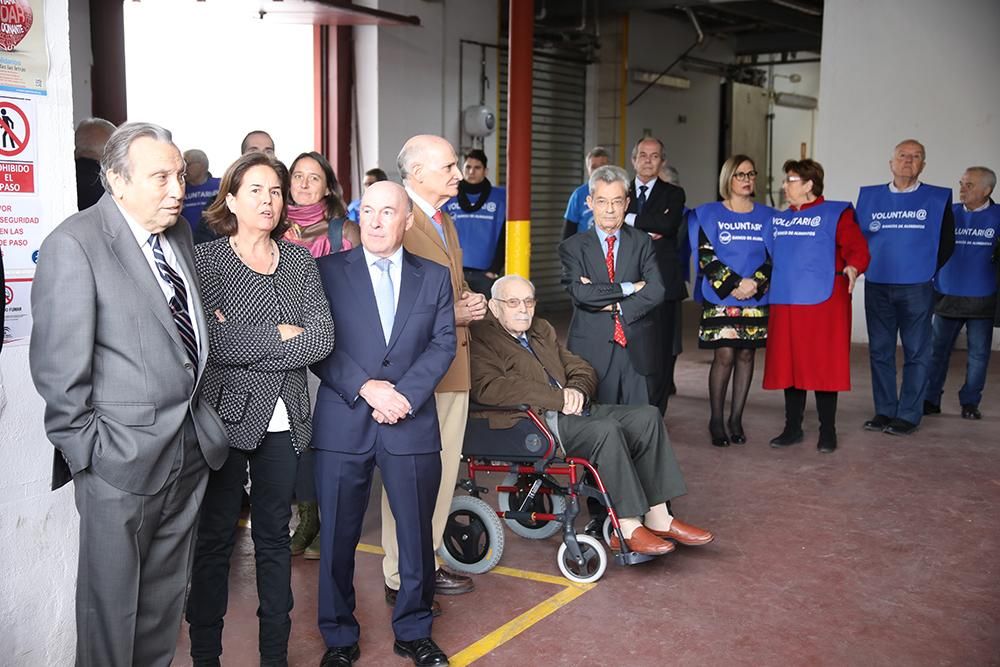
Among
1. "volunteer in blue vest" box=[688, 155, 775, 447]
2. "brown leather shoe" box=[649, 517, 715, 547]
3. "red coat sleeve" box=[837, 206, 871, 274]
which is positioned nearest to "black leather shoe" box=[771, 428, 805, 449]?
"volunteer in blue vest" box=[688, 155, 775, 447]

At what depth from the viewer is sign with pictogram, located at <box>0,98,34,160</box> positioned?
8.55 feet

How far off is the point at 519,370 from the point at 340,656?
135 centimetres

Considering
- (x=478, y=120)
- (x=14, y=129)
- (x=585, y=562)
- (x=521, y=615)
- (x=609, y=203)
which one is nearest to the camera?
(x=14, y=129)

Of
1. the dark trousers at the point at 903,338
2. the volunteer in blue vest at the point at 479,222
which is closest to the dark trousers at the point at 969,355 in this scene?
the dark trousers at the point at 903,338

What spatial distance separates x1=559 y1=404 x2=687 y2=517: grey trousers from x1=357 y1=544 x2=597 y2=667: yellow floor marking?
34cm

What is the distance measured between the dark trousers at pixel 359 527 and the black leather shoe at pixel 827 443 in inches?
132

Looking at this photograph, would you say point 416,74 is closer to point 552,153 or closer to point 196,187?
point 552,153

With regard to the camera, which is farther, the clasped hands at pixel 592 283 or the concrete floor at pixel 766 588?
the clasped hands at pixel 592 283

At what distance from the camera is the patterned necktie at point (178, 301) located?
2475 millimetres

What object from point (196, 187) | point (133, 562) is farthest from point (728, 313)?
point (133, 562)

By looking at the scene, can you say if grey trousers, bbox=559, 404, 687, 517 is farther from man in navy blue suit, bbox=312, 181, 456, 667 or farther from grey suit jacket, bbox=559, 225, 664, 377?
man in navy blue suit, bbox=312, 181, 456, 667

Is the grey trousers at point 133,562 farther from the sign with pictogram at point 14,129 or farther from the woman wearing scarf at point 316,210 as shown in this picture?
the woman wearing scarf at point 316,210

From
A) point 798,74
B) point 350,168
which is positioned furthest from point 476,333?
point 798,74

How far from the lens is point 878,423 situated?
6.47 m
